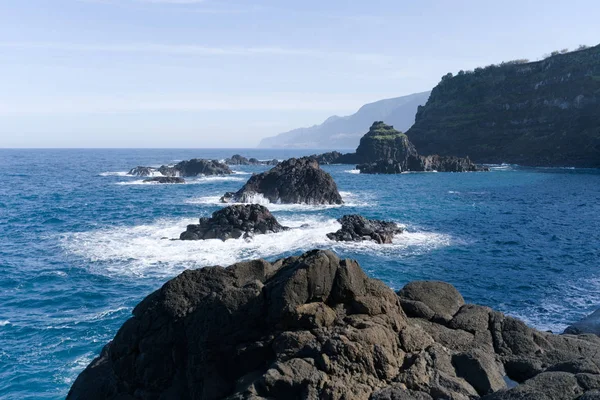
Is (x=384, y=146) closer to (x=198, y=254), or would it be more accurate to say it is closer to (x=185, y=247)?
(x=185, y=247)

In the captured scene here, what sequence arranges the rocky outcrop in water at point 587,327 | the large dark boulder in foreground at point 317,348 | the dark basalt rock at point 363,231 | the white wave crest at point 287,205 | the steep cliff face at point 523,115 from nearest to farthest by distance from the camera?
the large dark boulder in foreground at point 317,348
the rocky outcrop in water at point 587,327
the dark basalt rock at point 363,231
the white wave crest at point 287,205
the steep cliff face at point 523,115

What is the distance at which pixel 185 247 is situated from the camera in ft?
137

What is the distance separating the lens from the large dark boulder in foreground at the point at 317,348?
35.3 feet

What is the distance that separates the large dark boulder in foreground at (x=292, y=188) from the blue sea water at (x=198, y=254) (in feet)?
11.0

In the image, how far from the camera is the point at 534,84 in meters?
169

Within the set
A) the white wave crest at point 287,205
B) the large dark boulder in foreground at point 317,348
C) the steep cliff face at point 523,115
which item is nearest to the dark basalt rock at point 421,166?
the steep cliff face at point 523,115

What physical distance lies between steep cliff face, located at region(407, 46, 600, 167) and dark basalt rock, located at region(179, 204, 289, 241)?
117m

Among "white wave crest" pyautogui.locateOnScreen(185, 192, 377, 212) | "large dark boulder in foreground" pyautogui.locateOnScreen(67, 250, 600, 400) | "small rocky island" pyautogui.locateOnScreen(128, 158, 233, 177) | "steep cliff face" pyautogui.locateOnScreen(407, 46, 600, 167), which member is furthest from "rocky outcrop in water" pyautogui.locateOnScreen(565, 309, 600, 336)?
"steep cliff face" pyautogui.locateOnScreen(407, 46, 600, 167)

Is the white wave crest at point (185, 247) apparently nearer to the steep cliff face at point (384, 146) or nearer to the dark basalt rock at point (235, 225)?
the dark basalt rock at point (235, 225)

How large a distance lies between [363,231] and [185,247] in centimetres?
1693

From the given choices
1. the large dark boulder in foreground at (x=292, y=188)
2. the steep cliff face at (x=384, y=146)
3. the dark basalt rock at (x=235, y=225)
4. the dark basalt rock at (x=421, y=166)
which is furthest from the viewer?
the steep cliff face at (x=384, y=146)

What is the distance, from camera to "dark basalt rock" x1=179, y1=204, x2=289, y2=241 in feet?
148

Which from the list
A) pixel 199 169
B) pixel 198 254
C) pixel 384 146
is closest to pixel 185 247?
pixel 198 254

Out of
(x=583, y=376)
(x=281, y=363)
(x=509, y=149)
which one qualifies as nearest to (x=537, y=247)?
(x=583, y=376)
